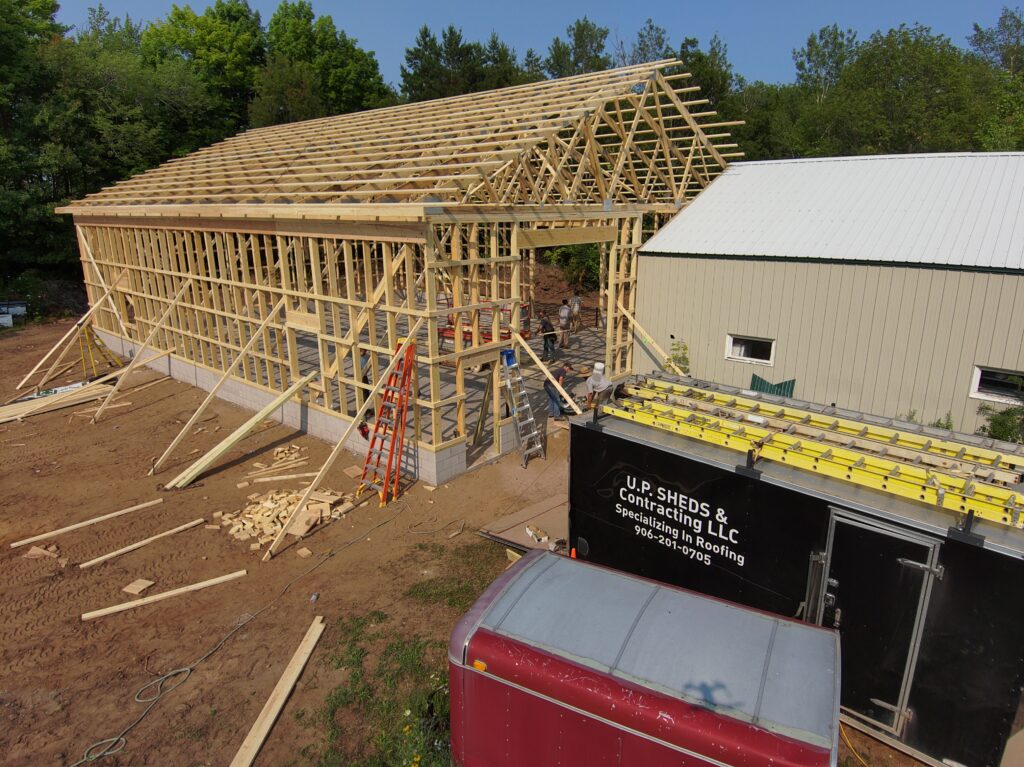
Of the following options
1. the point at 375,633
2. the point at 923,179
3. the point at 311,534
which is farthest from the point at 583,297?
the point at 375,633

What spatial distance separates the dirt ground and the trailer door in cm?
72

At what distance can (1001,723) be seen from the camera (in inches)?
169

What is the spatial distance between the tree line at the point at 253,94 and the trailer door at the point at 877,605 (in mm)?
26043

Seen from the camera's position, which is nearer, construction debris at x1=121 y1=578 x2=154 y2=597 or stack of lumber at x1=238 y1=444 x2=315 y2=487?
construction debris at x1=121 y1=578 x2=154 y2=597

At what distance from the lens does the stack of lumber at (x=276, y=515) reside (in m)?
9.29

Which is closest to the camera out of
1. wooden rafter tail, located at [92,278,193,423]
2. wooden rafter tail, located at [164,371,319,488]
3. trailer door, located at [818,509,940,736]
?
trailer door, located at [818,509,940,736]

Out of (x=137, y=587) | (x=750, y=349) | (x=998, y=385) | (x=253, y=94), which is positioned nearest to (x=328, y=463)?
(x=137, y=587)

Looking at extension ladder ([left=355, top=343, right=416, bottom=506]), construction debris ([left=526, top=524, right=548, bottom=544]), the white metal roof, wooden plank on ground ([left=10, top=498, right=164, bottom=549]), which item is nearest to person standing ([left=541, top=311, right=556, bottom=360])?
the white metal roof

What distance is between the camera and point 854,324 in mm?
10969

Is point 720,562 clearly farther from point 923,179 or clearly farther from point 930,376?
point 923,179

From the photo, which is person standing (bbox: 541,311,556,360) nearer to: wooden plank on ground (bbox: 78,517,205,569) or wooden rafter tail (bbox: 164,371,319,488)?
wooden rafter tail (bbox: 164,371,319,488)

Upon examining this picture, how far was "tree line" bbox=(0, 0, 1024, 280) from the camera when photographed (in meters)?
26.2

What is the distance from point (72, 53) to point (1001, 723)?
125 ft

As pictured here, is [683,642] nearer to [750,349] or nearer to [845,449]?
[845,449]
